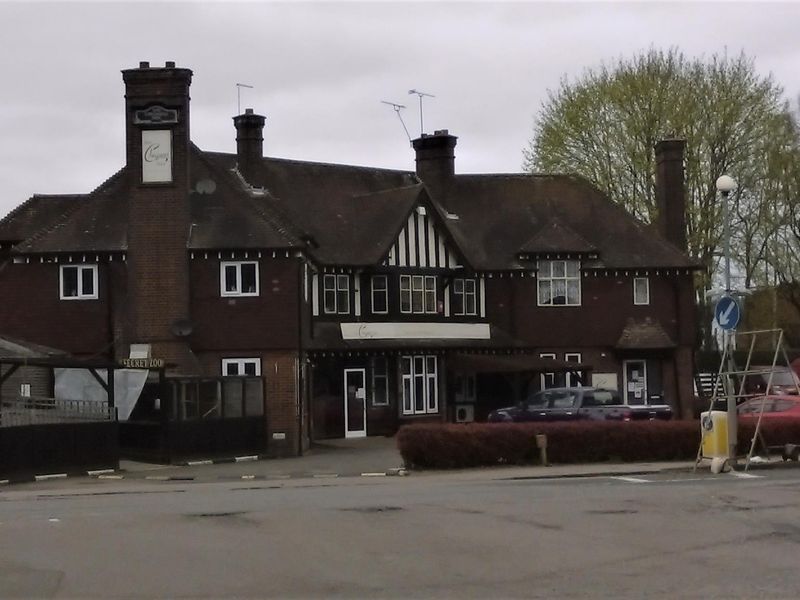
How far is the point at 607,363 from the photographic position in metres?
45.6

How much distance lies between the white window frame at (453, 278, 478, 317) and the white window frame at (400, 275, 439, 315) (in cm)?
123

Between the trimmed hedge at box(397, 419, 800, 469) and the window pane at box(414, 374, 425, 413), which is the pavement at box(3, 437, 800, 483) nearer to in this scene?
the trimmed hedge at box(397, 419, 800, 469)

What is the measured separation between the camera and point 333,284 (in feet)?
137

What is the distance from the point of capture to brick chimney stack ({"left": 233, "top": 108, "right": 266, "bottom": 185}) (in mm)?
44344

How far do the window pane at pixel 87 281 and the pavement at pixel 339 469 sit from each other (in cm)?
668

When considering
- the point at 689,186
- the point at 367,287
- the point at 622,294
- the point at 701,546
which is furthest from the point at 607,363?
the point at 701,546

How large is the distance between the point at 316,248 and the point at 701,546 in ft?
93.2

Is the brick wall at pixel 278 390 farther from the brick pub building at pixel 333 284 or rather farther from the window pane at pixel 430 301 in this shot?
the window pane at pixel 430 301

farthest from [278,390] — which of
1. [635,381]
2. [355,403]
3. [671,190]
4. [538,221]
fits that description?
[671,190]

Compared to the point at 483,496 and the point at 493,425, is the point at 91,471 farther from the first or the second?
the point at 483,496

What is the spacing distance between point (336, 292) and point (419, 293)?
10.1 ft

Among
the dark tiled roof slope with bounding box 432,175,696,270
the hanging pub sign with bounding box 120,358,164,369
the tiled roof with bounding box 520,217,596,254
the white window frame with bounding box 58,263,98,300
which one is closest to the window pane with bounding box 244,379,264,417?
the hanging pub sign with bounding box 120,358,164,369

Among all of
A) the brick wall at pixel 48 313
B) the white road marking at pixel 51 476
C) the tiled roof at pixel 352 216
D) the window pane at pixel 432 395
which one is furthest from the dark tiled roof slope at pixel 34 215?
the white road marking at pixel 51 476

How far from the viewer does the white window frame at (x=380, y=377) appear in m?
42.0
